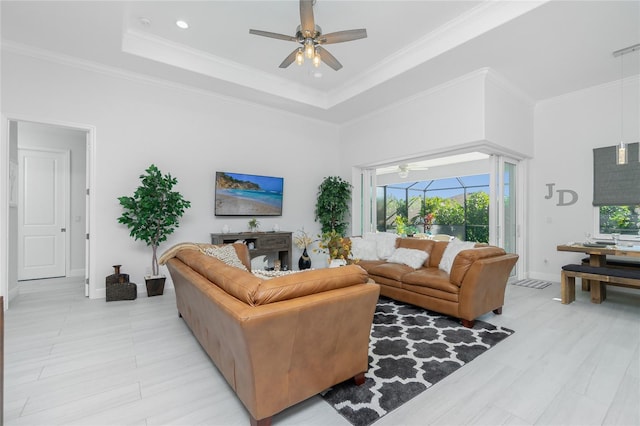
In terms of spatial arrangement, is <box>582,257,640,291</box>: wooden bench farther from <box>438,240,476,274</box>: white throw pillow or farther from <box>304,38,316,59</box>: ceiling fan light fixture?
<box>304,38,316,59</box>: ceiling fan light fixture

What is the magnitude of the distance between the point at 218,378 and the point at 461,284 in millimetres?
2508

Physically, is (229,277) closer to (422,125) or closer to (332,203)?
(422,125)

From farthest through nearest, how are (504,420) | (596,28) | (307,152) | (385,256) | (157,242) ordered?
(307,152) < (385,256) < (157,242) < (596,28) < (504,420)

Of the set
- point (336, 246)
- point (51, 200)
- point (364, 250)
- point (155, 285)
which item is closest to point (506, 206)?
point (364, 250)

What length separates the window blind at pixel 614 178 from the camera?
4.46 metres

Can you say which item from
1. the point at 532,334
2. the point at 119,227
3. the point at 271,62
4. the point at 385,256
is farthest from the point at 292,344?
the point at 271,62

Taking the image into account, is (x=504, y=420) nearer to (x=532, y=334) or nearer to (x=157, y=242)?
(x=532, y=334)

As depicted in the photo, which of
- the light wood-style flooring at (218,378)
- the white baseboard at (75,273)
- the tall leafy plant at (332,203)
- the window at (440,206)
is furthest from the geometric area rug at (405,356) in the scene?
Result: the white baseboard at (75,273)

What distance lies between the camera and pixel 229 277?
177 cm

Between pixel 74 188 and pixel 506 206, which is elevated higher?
pixel 74 188

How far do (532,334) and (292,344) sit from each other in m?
2.69

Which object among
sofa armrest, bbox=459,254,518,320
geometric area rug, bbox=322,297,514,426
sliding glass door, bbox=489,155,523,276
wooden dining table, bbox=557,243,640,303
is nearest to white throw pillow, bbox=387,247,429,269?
geometric area rug, bbox=322,297,514,426

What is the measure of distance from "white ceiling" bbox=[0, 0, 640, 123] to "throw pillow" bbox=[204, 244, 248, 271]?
105 inches

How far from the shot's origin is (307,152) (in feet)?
20.9
